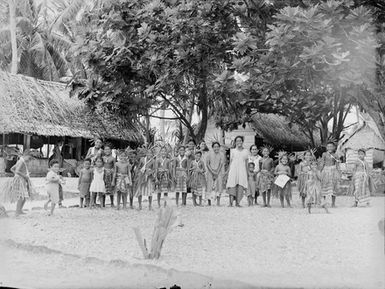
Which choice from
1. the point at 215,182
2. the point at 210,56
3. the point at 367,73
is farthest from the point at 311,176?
the point at 367,73

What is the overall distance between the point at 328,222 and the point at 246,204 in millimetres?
2453

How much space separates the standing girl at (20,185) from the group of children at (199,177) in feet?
1.20

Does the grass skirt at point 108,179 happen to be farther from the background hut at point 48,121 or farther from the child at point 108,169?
the background hut at point 48,121

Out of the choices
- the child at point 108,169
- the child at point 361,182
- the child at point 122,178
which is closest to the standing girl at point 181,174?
the child at point 122,178

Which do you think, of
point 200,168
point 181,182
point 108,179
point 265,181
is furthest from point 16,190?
point 265,181

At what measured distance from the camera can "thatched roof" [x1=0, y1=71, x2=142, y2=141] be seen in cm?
1010

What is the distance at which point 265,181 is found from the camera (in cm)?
782

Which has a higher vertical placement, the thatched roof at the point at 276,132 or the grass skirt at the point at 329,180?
the thatched roof at the point at 276,132

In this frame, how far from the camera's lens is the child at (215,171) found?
7742mm

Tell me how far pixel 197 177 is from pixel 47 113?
5192 mm

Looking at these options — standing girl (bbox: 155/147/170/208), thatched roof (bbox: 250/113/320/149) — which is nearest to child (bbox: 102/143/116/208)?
standing girl (bbox: 155/147/170/208)

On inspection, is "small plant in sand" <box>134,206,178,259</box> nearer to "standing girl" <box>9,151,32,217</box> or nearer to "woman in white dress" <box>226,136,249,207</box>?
"standing girl" <box>9,151,32,217</box>

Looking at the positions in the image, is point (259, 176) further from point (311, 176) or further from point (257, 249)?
point (257, 249)

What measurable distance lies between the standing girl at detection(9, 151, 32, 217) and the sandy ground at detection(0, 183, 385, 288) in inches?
25.7
